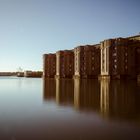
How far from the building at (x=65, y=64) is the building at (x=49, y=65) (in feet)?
36.3

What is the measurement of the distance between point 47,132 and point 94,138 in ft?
5.15

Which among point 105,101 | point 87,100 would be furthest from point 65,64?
point 105,101

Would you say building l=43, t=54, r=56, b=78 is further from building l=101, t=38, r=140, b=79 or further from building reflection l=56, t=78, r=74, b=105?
building reflection l=56, t=78, r=74, b=105

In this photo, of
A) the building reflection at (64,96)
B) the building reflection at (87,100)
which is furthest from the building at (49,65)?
the building reflection at (87,100)

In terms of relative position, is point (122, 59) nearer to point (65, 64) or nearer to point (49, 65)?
point (65, 64)

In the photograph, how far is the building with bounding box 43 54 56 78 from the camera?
98250 mm

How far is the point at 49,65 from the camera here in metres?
98.4

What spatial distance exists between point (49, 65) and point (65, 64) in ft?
49.9

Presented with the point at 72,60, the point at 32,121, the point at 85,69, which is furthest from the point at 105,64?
the point at 32,121

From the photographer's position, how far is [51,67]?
98.2 metres

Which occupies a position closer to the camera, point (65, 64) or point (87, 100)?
point (87, 100)

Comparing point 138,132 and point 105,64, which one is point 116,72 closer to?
point 105,64

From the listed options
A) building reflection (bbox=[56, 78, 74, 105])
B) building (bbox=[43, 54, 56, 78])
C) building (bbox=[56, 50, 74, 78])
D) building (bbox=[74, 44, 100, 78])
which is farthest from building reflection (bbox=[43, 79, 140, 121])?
building (bbox=[43, 54, 56, 78])

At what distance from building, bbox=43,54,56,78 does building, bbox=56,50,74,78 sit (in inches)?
436
